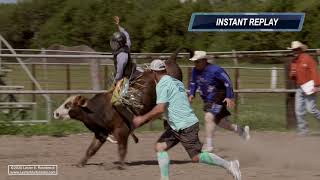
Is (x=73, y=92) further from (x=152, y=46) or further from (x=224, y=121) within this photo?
(x=152, y=46)

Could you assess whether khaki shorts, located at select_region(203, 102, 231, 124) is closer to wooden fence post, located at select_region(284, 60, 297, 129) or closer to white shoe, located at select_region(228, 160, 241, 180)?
white shoe, located at select_region(228, 160, 241, 180)

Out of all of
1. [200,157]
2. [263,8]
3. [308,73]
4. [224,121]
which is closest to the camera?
[200,157]

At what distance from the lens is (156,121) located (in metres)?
14.1

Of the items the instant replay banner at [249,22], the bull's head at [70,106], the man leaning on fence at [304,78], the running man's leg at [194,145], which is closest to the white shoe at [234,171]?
the running man's leg at [194,145]

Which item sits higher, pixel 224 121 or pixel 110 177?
pixel 224 121

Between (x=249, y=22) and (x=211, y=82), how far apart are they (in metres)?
24.2

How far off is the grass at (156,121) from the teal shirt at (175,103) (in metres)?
5.99

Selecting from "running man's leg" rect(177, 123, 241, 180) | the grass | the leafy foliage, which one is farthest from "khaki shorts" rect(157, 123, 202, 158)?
the leafy foliage

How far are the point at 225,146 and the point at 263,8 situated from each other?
26.0 metres

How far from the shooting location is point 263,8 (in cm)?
3619

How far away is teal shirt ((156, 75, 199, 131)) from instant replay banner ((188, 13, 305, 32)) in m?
23.9

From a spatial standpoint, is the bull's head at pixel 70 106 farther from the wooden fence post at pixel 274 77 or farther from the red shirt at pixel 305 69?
the wooden fence post at pixel 274 77

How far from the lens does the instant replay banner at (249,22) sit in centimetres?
3138

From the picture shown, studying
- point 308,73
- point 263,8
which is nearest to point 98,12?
point 263,8
